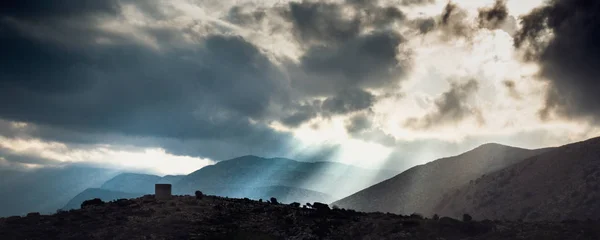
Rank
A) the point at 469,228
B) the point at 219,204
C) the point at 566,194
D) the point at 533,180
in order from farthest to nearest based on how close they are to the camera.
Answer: the point at 533,180, the point at 566,194, the point at 219,204, the point at 469,228

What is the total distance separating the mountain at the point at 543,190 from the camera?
4200 inches

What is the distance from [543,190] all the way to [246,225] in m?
77.2

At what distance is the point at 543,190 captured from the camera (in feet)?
393

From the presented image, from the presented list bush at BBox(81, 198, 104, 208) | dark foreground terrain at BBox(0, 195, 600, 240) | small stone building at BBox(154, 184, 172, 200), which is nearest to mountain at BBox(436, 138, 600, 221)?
dark foreground terrain at BBox(0, 195, 600, 240)

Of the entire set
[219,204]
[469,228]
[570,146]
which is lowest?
[469,228]

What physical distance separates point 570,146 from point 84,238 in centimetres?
11877

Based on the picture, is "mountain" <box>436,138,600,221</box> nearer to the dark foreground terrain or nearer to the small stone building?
the dark foreground terrain

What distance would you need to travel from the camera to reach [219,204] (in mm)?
85812

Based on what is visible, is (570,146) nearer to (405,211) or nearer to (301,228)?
(405,211)

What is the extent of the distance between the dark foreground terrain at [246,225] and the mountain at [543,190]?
38.6m

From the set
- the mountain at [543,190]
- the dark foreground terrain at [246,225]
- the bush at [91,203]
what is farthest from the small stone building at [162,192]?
the mountain at [543,190]

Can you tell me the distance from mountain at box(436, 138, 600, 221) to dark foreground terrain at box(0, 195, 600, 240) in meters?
38.6

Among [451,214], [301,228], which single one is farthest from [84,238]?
[451,214]

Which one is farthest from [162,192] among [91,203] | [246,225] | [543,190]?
[543,190]
